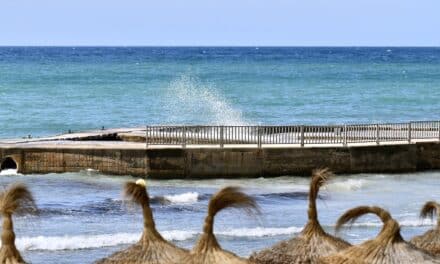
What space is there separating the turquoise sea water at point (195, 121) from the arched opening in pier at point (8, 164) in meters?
0.54

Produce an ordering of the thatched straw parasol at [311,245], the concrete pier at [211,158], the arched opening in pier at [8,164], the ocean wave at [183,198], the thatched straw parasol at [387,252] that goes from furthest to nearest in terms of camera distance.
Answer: the arched opening in pier at [8,164]
the concrete pier at [211,158]
the ocean wave at [183,198]
the thatched straw parasol at [311,245]
the thatched straw parasol at [387,252]

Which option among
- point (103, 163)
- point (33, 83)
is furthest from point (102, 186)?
point (33, 83)

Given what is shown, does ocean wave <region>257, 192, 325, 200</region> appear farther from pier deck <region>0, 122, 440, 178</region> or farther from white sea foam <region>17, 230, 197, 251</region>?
white sea foam <region>17, 230, 197, 251</region>

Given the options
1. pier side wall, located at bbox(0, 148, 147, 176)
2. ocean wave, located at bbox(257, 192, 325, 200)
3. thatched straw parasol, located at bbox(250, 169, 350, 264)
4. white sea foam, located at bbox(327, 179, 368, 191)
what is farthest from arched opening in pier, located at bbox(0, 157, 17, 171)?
thatched straw parasol, located at bbox(250, 169, 350, 264)

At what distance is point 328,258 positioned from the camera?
14227 millimetres

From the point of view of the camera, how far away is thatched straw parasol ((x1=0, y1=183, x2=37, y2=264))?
40.7ft

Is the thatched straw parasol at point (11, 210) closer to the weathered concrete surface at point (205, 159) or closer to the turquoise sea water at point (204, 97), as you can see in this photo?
the weathered concrete surface at point (205, 159)

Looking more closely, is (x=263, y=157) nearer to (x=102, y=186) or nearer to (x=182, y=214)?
(x=102, y=186)

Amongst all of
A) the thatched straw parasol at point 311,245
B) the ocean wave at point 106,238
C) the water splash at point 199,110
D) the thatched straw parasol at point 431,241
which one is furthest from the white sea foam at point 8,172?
the thatched straw parasol at point 431,241

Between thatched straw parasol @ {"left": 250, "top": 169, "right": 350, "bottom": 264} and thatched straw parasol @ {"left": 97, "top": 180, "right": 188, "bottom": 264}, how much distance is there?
218cm

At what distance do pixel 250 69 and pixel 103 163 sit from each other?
328 ft

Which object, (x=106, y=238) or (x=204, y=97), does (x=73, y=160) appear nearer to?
(x=106, y=238)

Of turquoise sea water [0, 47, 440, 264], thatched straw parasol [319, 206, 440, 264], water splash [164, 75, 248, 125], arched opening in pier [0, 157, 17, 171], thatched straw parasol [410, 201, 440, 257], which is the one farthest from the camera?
water splash [164, 75, 248, 125]

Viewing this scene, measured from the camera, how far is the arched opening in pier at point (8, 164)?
3629 centimetres
